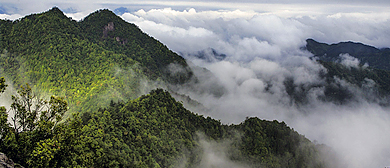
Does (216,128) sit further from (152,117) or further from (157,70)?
(157,70)

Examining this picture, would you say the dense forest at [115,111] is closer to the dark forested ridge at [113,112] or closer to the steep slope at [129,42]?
the dark forested ridge at [113,112]

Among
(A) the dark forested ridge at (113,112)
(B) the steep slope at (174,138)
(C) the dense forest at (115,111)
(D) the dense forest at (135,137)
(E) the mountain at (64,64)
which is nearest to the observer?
(D) the dense forest at (135,137)

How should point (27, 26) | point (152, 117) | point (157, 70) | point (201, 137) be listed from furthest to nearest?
point (157, 70), point (27, 26), point (201, 137), point (152, 117)

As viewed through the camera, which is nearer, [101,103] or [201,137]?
[101,103]

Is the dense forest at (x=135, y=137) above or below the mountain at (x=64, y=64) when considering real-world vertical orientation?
below

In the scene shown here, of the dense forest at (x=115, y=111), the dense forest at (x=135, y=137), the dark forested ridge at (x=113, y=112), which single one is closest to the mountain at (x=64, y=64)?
the dense forest at (x=115, y=111)

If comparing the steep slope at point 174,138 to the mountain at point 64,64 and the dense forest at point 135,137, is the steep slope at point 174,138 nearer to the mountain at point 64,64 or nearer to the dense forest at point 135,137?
the dense forest at point 135,137

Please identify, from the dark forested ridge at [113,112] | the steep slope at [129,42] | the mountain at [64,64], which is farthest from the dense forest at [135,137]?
the steep slope at [129,42]

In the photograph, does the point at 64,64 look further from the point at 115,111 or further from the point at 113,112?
the point at 113,112

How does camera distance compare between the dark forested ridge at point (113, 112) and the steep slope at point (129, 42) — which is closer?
the dark forested ridge at point (113, 112)

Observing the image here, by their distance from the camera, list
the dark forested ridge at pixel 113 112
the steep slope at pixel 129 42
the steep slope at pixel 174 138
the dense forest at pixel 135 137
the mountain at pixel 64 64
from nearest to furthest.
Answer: the dense forest at pixel 135 137
the dark forested ridge at pixel 113 112
the steep slope at pixel 174 138
the mountain at pixel 64 64
the steep slope at pixel 129 42

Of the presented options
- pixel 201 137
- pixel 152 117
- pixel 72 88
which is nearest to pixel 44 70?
pixel 72 88
